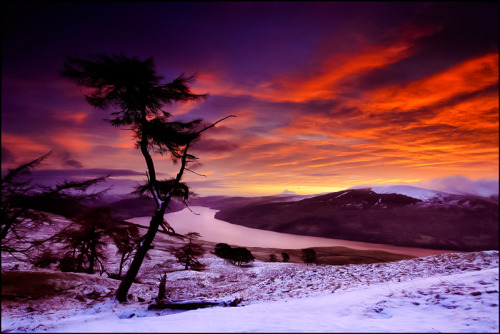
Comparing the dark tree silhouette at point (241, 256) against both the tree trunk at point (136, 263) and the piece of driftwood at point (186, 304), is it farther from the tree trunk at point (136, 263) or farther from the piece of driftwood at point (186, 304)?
the piece of driftwood at point (186, 304)

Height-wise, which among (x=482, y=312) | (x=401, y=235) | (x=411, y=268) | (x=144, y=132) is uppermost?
(x=144, y=132)

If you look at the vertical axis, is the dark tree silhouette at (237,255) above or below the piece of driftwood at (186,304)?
below

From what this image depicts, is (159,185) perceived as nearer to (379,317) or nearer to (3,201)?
(3,201)

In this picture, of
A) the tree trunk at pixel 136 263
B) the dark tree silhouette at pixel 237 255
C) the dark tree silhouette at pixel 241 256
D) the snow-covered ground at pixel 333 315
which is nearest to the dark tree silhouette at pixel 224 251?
the dark tree silhouette at pixel 237 255

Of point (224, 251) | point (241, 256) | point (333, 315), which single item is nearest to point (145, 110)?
point (333, 315)

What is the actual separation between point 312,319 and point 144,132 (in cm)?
924

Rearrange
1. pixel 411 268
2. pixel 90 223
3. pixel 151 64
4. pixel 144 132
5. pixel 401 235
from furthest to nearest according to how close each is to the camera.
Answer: pixel 401 235
pixel 90 223
pixel 411 268
pixel 144 132
pixel 151 64

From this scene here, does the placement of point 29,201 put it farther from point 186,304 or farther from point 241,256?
point 241,256

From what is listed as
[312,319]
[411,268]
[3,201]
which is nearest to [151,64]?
[3,201]

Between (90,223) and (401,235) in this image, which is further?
(401,235)

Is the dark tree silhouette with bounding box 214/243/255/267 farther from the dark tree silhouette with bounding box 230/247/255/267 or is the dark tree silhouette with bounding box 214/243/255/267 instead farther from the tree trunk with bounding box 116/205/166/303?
the tree trunk with bounding box 116/205/166/303

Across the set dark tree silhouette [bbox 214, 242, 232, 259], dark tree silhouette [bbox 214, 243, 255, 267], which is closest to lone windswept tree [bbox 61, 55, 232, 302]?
dark tree silhouette [bbox 214, 243, 255, 267]

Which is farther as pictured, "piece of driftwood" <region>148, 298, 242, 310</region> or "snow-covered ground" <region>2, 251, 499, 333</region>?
"piece of driftwood" <region>148, 298, 242, 310</region>

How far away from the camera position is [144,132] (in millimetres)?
9398
